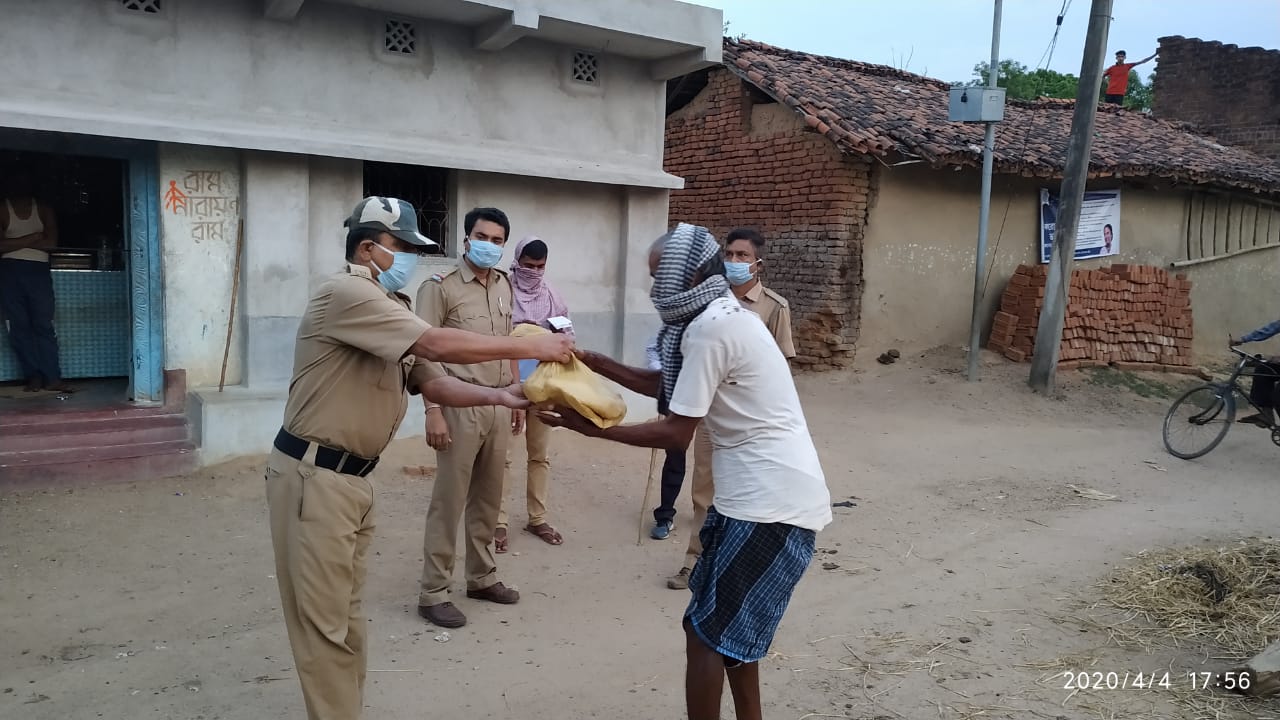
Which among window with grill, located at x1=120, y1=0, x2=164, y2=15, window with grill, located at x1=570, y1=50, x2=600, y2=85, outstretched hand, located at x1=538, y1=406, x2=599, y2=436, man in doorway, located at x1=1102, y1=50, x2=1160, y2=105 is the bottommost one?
outstretched hand, located at x1=538, y1=406, x2=599, y2=436

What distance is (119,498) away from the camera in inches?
228

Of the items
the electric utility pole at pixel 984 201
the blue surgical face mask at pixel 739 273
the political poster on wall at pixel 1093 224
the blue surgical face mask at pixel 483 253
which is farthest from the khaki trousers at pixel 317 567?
the political poster on wall at pixel 1093 224

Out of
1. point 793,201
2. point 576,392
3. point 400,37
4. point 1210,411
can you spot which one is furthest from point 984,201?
point 576,392

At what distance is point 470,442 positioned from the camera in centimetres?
426

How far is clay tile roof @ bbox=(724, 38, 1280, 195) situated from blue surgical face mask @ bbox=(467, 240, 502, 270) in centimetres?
686

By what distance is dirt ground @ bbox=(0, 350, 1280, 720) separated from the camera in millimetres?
3545

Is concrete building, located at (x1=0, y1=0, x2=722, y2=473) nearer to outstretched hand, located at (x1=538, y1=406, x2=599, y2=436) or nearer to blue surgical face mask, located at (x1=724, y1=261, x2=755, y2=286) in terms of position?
blue surgical face mask, located at (x1=724, y1=261, x2=755, y2=286)

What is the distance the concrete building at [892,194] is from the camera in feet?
35.4

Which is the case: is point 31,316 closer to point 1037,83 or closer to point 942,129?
point 942,129

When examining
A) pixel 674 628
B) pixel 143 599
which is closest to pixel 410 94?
pixel 143 599

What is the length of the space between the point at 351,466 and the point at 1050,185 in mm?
11972

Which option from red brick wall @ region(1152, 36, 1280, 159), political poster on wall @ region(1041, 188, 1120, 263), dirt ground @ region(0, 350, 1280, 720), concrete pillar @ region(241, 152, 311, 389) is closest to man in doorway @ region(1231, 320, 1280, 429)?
dirt ground @ region(0, 350, 1280, 720)

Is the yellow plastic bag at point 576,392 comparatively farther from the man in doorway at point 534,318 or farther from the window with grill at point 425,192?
the window with grill at point 425,192

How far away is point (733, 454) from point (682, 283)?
0.57 m
